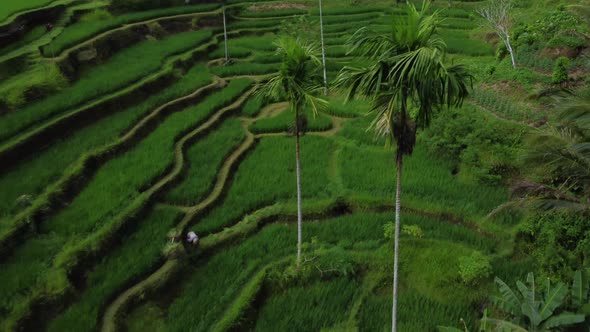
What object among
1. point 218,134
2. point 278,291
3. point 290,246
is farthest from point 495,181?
point 218,134

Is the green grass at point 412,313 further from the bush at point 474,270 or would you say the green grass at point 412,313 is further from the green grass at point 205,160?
the green grass at point 205,160

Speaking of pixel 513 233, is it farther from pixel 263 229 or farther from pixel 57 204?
pixel 57 204

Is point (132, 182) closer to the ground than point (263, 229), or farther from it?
farther from it

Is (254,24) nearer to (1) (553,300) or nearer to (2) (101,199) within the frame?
(2) (101,199)

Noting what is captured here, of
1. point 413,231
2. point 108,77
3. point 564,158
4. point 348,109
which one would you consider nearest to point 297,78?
point 413,231

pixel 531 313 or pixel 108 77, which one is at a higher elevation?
pixel 108 77

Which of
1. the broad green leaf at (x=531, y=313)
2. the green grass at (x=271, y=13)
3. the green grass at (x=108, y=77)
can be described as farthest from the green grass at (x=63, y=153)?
the green grass at (x=271, y=13)
